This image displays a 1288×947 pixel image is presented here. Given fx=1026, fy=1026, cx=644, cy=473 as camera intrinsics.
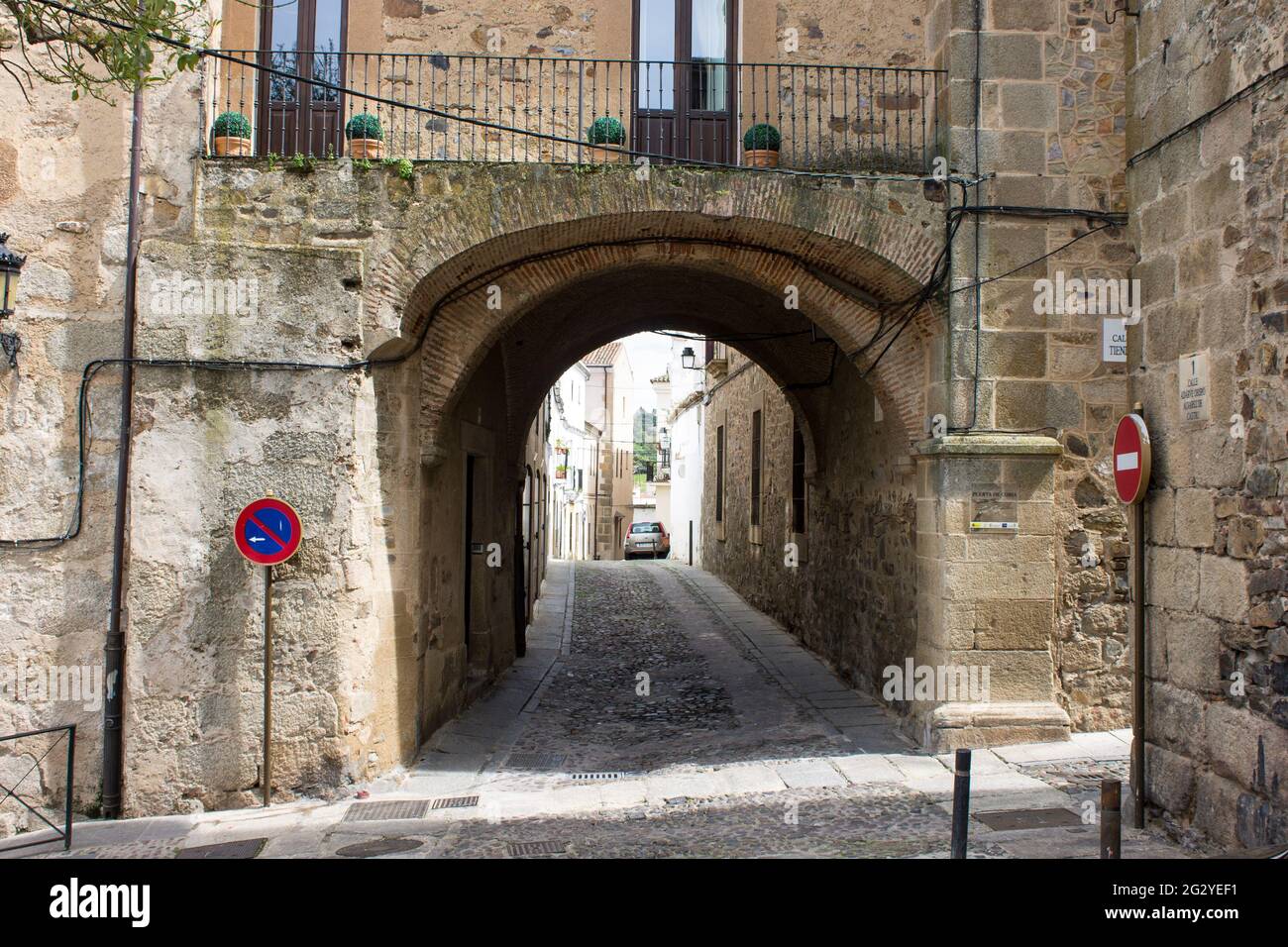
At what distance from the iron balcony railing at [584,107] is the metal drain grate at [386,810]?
15.2 ft

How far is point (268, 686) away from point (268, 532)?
3.31ft

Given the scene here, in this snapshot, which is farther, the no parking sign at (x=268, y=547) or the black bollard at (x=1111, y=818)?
the no parking sign at (x=268, y=547)

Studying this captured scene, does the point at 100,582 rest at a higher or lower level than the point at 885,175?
lower

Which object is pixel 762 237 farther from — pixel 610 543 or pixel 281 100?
pixel 610 543

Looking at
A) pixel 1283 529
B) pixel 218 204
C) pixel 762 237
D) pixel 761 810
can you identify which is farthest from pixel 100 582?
pixel 1283 529

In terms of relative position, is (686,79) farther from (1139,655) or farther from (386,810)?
(386,810)

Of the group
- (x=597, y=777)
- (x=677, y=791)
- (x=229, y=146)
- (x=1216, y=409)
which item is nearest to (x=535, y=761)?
(x=597, y=777)

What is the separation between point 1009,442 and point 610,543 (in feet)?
127

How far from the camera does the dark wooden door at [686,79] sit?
334 inches

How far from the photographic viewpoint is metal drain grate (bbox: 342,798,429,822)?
636 cm

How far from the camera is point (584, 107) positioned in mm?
8359

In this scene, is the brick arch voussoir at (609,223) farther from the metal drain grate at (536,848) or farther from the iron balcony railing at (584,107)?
the metal drain grate at (536,848)

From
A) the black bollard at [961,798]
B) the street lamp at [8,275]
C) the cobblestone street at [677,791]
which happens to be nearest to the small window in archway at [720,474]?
the cobblestone street at [677,791]

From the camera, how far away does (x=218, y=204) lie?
7004mm
